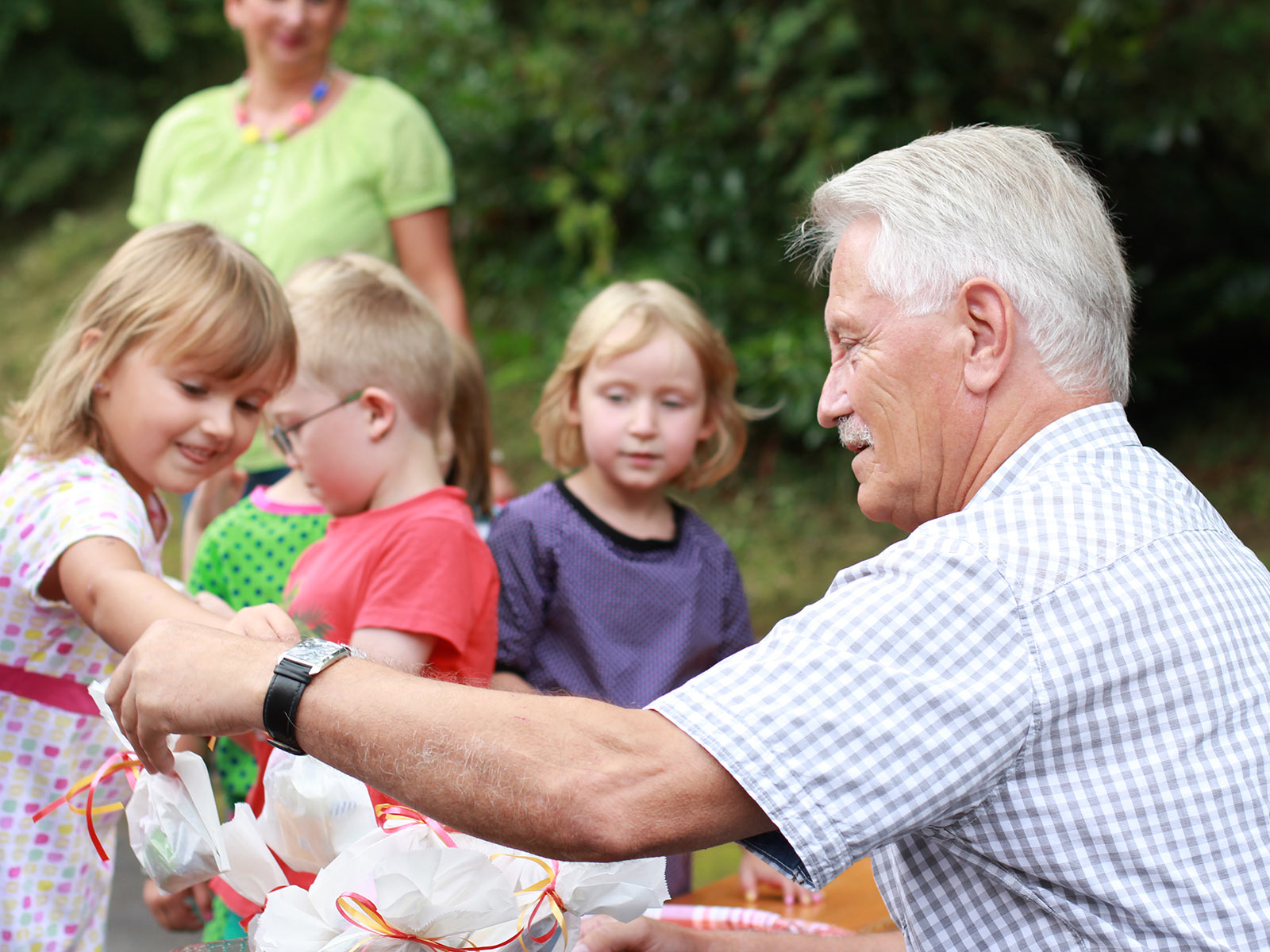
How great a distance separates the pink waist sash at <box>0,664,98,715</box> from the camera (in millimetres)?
2090

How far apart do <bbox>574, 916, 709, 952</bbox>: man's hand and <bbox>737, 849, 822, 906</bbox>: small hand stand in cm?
63

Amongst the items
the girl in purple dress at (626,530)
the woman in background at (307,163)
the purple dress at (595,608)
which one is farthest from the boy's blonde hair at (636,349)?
the woman in background at (307,163)

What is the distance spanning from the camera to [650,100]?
277 inches

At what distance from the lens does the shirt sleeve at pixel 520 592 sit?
2.65 meters

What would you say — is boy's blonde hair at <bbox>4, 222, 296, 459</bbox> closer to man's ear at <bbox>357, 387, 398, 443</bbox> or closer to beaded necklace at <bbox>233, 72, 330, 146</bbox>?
man's ear at <bbox>357, 387, 398, 443</bbox>

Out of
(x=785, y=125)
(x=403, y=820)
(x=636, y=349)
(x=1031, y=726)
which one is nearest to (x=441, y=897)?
(x=403, y=820)

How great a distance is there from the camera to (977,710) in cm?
123

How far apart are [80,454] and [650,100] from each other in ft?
17.9

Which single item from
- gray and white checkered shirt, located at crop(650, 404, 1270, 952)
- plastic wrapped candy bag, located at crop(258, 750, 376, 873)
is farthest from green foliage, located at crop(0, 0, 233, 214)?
gray and white checkered shirt, located at crop(650, 404, 1270, 952)

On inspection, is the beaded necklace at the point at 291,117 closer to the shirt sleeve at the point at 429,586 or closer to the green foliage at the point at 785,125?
the shirt sleeve at the point at 429,586

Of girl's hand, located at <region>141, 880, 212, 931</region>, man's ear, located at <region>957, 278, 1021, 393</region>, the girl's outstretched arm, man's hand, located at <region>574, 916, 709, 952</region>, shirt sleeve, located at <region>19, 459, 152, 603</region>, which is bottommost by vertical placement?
girl's hand, located at <region>141, 880, 212, 931</region>

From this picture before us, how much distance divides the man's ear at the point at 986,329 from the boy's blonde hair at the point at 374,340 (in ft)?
4.27

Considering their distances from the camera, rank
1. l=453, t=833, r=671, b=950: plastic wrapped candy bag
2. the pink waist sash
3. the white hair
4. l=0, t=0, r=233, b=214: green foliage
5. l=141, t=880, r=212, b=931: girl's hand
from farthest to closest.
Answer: l=0, t=0, r=233, b=214: green foliage < l=141, t=880, r=212, b=931: girl's hand < the pink waist sash < the white hair < l=453, t=833, r=671, b=950: plastic wrapped candy bag

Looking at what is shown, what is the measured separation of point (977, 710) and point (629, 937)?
2.44ft
